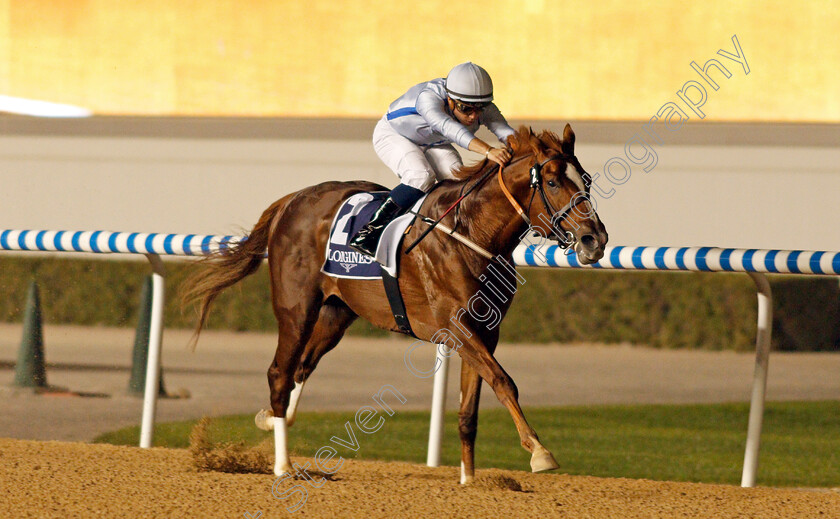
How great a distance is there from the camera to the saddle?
446 cm

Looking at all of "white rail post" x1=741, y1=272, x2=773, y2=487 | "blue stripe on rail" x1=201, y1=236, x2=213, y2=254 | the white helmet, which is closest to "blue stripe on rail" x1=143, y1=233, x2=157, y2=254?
"blue stripe on rail" x1=201, y1=236, x2=213, y2=254

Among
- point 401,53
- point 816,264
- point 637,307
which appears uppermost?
point 401,53

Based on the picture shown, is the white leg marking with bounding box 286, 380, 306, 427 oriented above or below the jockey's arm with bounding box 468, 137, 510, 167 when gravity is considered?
below

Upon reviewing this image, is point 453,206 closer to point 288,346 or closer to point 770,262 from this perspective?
point 288,346

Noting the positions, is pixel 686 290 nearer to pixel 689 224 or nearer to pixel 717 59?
pixel 689 224

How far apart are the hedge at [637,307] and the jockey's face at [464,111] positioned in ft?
25.9

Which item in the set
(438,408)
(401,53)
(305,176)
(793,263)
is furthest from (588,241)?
(305,176)

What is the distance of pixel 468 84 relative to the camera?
4.39 meters

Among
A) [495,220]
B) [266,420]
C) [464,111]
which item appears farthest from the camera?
[266,420]

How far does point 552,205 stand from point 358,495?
1.29 m

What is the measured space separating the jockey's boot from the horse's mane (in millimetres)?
301

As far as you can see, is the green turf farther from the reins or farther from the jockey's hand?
the jockey's hand

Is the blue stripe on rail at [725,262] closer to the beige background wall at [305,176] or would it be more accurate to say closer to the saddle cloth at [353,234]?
the saddle cloth at [353,234]

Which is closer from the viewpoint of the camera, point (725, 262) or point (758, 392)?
point (725, 262)
